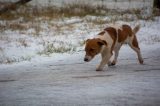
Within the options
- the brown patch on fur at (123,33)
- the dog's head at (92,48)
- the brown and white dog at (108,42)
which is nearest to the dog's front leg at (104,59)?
the brown and white dog at (108,42)

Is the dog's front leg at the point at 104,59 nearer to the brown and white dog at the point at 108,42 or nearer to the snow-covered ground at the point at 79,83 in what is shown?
the brown and white dog at the point at 108,42

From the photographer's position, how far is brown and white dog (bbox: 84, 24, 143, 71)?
7543 millimetres

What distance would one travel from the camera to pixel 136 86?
20.3 feet

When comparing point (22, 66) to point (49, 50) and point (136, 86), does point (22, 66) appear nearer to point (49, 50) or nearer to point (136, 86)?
point (49, 50)

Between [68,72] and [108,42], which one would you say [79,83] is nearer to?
[68,72]

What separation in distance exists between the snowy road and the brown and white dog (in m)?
0.23

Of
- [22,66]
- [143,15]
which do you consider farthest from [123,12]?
[22,66]

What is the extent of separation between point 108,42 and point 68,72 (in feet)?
2.89

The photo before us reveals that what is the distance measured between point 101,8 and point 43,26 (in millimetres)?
3585

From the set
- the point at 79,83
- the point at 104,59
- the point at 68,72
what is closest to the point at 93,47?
the point at 104,59

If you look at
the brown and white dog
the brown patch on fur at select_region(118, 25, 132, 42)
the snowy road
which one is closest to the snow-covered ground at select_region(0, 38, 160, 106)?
the snowy road

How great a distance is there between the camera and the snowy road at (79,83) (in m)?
5.54

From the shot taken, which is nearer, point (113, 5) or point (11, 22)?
point (11, 22)

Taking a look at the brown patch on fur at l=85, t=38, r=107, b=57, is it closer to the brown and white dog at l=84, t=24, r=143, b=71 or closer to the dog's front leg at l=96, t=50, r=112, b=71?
the brown and white dog at l=84, t=24, r=143, b=71
